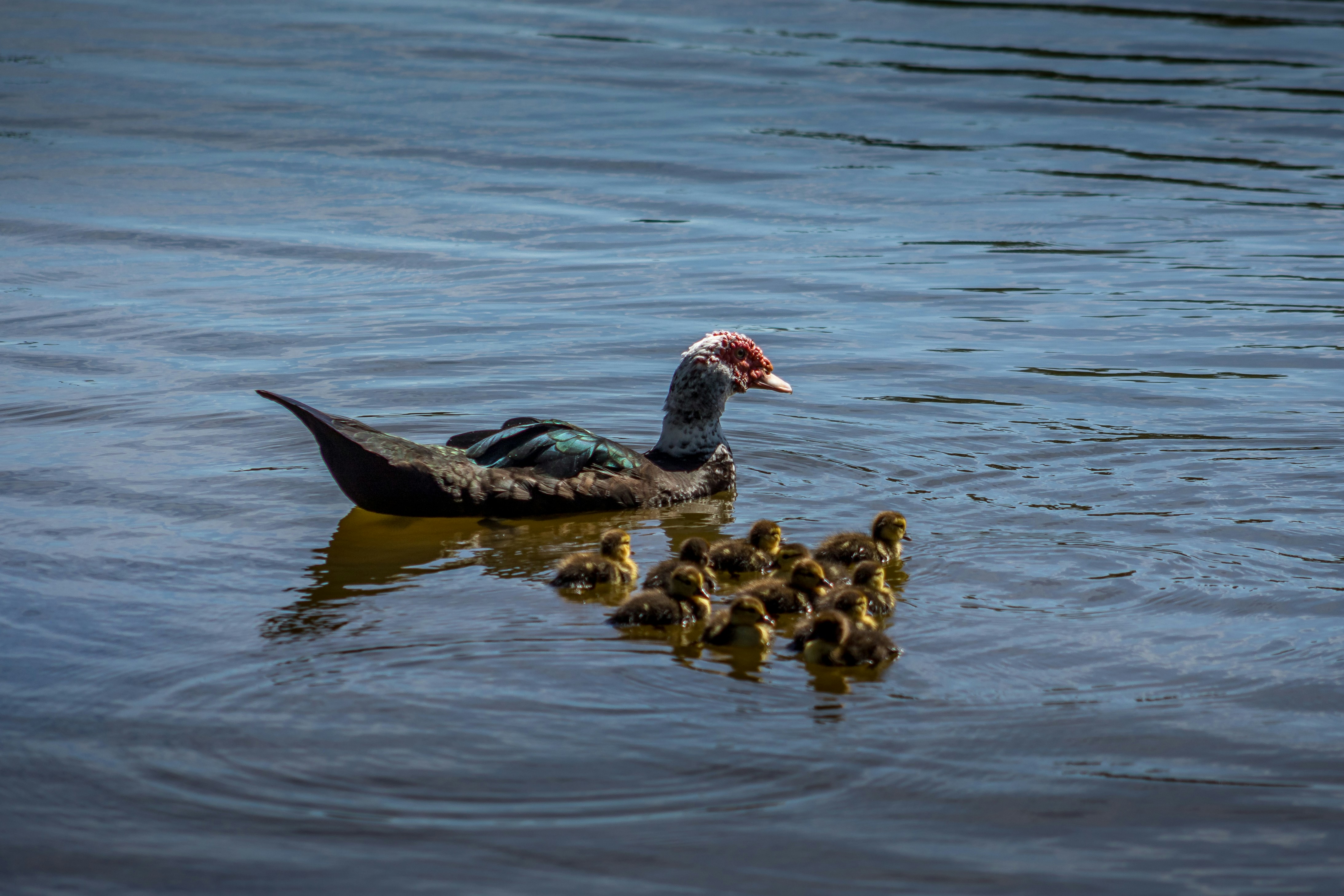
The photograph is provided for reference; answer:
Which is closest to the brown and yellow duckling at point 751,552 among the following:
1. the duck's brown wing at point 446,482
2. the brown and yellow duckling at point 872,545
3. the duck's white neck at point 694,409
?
the brown and yellow duckling at point 872,545

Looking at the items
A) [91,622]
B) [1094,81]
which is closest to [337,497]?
[91,622]

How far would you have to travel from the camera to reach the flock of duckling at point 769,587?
564 cm

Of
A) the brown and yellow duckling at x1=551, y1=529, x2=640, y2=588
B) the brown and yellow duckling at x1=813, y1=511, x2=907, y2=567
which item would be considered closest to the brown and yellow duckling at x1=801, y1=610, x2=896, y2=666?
the brown and yellow duckling at x1=813, y1=511, x2=907, y2=567

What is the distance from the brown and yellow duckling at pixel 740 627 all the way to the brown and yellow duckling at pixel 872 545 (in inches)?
36.3

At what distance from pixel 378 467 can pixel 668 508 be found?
173cm

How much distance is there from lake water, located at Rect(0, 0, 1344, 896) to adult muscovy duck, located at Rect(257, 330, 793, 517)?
0.19 meters

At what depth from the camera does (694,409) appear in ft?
27.3

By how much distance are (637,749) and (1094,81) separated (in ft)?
64.7

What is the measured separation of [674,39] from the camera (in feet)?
80.3

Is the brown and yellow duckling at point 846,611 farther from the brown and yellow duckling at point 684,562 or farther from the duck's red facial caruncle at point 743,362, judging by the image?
the duck's red facial caruncle at point 743,362

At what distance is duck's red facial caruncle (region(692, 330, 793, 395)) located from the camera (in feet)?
27.7

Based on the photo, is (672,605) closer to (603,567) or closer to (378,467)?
(603,567)

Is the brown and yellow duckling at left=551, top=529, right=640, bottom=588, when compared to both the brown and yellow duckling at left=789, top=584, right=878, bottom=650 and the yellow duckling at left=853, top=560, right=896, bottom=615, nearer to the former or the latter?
the brown and yellow duckling at left=789, top=584, right=878, bottom=650

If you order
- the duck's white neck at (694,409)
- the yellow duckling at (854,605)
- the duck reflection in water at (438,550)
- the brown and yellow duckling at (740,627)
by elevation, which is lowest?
the duck reflection in water at (438,550)
